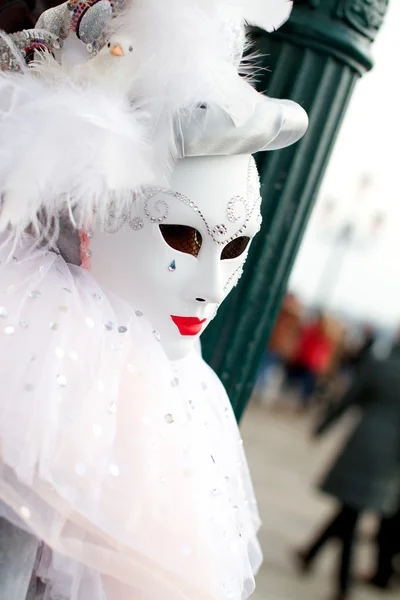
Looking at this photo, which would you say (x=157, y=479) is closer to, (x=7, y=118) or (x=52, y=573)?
(x=52, y=573)

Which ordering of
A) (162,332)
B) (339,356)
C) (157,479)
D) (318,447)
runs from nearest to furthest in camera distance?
(157,479), (162,332), (318,447), (339,356)

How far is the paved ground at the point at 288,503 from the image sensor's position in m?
4.13

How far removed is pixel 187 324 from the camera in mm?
1325

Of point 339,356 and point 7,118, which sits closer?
point 7,118

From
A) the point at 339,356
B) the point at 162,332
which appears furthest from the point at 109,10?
the point at 339,356

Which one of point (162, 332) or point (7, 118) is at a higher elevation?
point (7, 118)

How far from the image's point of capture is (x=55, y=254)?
4.11ft

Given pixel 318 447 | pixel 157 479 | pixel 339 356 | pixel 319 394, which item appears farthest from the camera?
pixel 339 356

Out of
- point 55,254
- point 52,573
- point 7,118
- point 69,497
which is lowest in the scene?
point 52,573

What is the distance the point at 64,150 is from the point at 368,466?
3.33 metres

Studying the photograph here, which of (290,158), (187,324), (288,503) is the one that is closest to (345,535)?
(288,503)

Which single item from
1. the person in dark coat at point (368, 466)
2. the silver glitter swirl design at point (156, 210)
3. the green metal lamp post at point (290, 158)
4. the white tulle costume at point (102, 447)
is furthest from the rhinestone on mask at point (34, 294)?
the person in dark coat at point (368, 466)

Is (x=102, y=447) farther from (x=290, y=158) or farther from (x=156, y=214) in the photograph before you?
(x=290, y=158)

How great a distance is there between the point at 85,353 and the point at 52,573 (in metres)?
0.39
